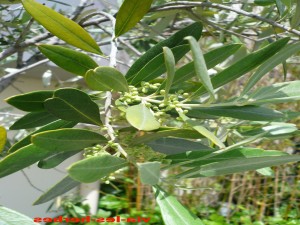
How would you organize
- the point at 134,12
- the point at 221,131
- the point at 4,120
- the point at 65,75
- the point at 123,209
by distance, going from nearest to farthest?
1. the point at 134,12
2. the point at 221,131
3. the point at 4,120
4. the point at 65,75
5. the point at 123,209

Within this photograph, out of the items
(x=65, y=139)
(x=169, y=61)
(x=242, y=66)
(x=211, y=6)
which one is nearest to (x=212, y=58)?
(x=242, y=66)

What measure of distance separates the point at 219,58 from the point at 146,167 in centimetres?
27

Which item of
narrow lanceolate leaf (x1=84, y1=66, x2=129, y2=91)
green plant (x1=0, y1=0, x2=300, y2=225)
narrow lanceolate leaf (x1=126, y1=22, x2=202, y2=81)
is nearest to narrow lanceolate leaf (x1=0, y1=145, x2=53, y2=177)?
green plant (x1=0, y1=0, x2=300, y2=225)

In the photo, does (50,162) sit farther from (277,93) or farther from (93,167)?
(277,93)

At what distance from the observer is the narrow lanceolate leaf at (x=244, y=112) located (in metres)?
0.75

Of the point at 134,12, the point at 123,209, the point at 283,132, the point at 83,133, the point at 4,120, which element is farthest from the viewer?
the point at 123,209

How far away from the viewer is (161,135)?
26.5 inches

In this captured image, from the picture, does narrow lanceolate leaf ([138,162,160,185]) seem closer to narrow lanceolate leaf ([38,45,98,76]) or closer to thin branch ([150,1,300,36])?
narrow lanceolate leaf ([38,45,98,76])

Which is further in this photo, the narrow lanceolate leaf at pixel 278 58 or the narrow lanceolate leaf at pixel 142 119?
the narrow lanceolate leaf at pixel 278 58

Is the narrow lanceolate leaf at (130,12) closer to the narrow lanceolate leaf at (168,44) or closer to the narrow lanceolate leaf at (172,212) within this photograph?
the narrow lanceolate leaf at (168,44)

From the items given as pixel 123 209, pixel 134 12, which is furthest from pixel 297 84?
pixel 123 209

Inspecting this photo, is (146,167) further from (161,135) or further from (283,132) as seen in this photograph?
(283,132)

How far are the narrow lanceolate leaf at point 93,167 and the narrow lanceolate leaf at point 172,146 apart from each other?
0.18 m

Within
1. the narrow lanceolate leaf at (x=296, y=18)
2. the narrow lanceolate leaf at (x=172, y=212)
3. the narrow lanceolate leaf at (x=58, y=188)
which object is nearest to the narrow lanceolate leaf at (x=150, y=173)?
the narrow lanceolate leaf at (x=172, y=212)
